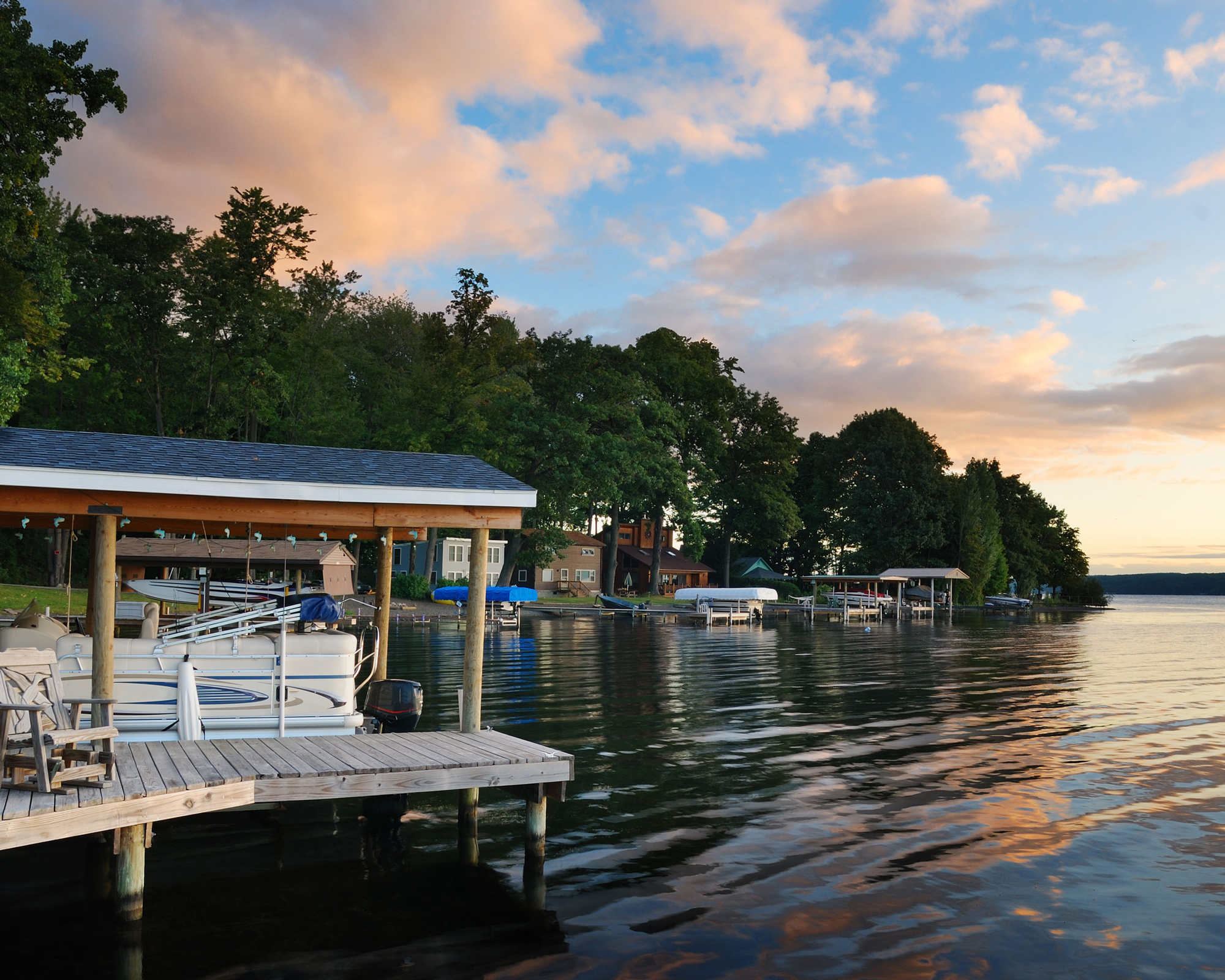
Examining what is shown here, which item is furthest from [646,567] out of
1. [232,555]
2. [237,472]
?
[237,472]

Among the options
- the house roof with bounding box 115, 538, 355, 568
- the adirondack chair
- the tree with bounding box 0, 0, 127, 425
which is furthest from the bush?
the adirondack chair

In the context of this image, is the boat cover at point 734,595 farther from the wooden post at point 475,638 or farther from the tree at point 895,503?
the wooden post at point 475,638

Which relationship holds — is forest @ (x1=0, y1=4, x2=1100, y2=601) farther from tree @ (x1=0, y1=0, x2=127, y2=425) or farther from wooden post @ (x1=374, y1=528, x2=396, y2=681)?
wooden post @ (x1=374, y1=528, x2=396, y2=681)

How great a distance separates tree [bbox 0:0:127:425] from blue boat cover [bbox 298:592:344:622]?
62.3 ft

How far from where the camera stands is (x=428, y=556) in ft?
207

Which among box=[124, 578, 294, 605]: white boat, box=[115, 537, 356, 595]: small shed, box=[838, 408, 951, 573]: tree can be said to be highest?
box=[838, 408, 951, 573]: tree

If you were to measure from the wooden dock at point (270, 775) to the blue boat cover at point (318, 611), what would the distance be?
1407 millimetres

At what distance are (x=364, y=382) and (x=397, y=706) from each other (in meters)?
55.7

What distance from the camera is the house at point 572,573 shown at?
291ft

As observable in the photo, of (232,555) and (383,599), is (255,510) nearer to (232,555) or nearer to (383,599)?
(383,599)

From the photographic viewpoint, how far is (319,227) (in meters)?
53.7

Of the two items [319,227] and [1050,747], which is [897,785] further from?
[319,227]

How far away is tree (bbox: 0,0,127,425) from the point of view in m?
24.0

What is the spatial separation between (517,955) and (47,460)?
6.73 metres
